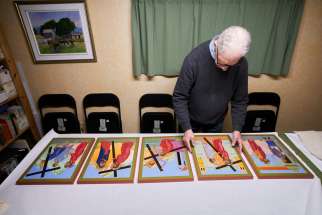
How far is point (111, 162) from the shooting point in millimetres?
1186

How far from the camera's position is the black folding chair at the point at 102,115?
2.17m

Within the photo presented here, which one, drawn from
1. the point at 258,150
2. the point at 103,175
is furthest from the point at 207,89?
the point at 103,175

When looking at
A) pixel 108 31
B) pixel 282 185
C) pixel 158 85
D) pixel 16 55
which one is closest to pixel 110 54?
pixel 108 31

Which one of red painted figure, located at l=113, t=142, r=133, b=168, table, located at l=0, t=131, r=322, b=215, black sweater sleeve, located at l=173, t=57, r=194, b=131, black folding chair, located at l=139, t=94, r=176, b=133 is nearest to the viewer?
table, located at l=0, t=131, r=322, b=215

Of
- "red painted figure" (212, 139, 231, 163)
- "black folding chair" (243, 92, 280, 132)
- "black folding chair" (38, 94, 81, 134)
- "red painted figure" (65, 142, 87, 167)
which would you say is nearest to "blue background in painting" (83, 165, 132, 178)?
"red painted figure" (65, 142, 87, 167)

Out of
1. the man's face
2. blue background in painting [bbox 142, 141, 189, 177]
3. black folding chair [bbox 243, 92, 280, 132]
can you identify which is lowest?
black folding chair [bbox 243, 92, 280, 132]

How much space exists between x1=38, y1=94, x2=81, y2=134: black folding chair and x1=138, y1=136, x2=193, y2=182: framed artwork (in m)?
1.21

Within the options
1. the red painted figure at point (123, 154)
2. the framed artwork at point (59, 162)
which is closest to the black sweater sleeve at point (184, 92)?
the red painted figure at point (123, 154)

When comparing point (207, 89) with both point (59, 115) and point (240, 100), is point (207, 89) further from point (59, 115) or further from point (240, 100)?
point (59, 115)

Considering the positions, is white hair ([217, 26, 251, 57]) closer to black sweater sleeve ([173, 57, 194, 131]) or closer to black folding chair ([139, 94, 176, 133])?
black sweater sleeve ([173, 57, 194, 131])

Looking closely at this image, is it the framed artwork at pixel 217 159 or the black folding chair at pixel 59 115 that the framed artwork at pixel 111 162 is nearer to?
the framed artwork at pixel 217 159

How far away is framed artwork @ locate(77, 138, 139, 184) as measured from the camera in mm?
1073

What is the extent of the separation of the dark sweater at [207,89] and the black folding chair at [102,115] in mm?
993

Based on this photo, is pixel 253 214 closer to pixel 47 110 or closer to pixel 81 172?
pixel 81 172
